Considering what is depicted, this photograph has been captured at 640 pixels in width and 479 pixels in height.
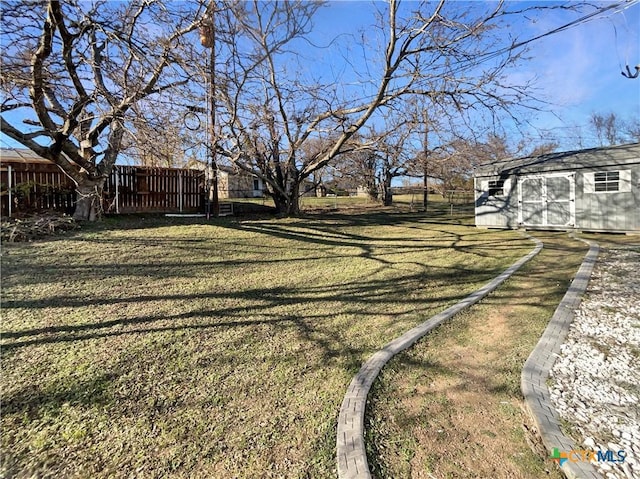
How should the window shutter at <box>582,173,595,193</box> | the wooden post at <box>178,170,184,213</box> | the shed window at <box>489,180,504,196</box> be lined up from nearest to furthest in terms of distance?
the window shutter at <box>582,173,595,193</box>
the wooden post at <box>178,170,184,213</box>
the shed window at <box>489,180,504,196</box>

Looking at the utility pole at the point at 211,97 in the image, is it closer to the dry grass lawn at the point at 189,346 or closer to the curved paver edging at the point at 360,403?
the dry grass lawn at the point at 189,346

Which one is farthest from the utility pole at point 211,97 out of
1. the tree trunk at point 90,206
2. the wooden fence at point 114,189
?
the tree trunk at point 90,206

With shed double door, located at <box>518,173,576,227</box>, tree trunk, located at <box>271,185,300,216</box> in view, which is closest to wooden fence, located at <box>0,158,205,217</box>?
tree trunk, located at <box>271,185,300,216</box>

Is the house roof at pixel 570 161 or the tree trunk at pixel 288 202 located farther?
the tree trunk at pixel 288 202

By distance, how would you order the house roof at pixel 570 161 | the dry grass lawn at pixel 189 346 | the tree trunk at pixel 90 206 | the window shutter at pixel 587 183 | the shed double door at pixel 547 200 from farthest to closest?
the shed double door at pixel 547 200 < the window shutter at pixel 587 183 < the house roof at pixel 570 161 < the tree trunk at pixel 90 206 < the dry grass lawn at pixel 189 346

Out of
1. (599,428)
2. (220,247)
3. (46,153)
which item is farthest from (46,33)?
(599,428)

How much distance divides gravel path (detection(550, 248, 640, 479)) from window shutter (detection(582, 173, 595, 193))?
25.8ft

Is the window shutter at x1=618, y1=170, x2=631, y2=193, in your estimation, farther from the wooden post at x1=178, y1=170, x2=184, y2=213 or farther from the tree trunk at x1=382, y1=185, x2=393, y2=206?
the wooden post at x1=178, y1=170, x2=184, y2=213

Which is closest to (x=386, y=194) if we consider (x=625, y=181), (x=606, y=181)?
(x=606, y=181)

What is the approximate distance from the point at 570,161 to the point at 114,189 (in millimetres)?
14699

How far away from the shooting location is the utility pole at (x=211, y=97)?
6922 mm

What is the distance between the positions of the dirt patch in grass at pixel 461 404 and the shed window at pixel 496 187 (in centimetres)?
1036

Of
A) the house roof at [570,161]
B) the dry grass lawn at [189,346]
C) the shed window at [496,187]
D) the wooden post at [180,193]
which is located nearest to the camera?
the dry grass lawn at [189,346]

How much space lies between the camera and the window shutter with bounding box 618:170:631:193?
1045cm
